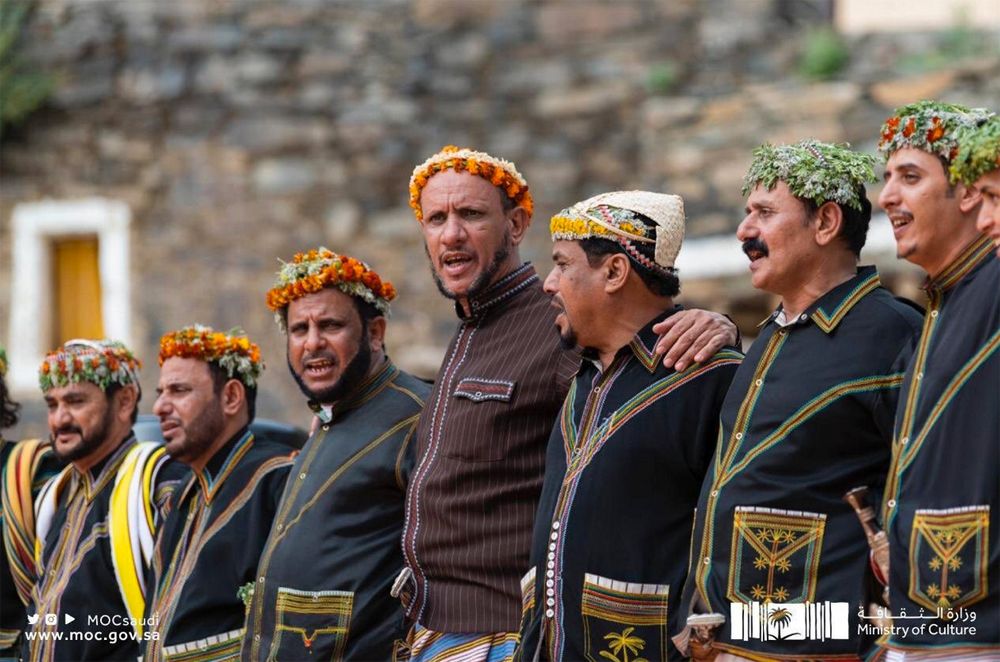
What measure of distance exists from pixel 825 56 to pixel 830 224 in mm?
6793

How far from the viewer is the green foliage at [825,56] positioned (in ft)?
34.9

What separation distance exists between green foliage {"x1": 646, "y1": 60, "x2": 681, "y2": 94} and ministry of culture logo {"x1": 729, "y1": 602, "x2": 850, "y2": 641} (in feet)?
26.2

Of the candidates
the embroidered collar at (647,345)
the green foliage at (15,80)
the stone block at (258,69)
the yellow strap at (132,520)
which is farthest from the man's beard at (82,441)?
the green foliage at (15,80)

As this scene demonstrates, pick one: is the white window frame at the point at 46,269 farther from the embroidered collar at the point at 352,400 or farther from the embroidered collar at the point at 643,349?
the embroidered collar at the point at 643,349

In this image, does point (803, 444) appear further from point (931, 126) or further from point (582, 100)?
point (582, 100)

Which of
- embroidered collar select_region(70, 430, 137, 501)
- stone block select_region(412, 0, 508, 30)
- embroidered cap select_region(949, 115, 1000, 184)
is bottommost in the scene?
embroidered collar select_region(70, 430, 137, 501)

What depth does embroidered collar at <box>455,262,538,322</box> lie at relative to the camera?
502cm

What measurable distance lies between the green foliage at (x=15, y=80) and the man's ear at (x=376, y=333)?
832 cm

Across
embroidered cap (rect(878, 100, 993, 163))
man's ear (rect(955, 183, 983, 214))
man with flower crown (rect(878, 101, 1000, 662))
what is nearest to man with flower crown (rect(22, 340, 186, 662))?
man with flower crown (rect(878, 101, 1000, 662))

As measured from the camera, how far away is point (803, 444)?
3.90m

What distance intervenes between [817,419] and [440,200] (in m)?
1.63

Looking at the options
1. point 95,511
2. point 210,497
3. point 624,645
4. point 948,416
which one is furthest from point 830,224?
point 95,511

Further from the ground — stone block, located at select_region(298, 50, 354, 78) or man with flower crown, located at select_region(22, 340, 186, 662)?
stone block, located at select_region(298, 50, 354, 78)

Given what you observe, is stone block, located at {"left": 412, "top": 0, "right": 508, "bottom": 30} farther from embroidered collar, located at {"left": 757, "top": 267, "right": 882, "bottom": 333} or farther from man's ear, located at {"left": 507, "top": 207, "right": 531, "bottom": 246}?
embroidered collar, located at {"left": 757, "top": 267, "right": 882, "bottom": 333}
